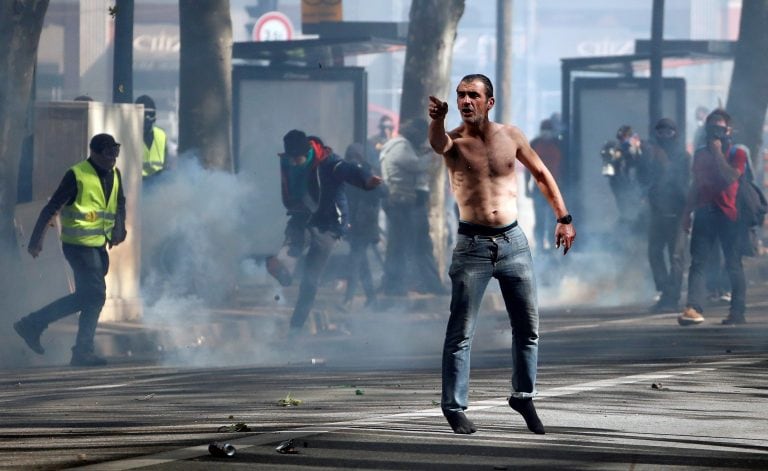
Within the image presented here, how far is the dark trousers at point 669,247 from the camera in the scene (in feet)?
60.8

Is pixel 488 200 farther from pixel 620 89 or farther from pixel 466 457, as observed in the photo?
pixel 620 89

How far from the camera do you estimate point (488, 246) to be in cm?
810

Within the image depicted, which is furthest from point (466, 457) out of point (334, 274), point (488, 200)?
point (334, 274)

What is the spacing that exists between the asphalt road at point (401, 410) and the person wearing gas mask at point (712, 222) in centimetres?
79

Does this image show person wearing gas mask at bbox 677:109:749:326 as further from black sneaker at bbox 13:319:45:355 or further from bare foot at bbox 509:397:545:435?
bare foot at bbox 509:397:545:435

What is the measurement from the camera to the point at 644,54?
85.2 ft

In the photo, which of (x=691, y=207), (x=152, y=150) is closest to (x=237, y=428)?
(x=691, y=207)

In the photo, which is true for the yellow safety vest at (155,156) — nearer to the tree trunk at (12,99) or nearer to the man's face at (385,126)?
the tree trunk at (12,99)

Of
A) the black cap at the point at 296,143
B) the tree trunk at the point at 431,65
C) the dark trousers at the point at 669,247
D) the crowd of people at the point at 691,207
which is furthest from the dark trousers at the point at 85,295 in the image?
the tree trunk at the point at 431,65

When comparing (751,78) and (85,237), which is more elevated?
(751,78)

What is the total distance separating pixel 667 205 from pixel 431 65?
3785 mm

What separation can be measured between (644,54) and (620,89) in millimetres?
1644

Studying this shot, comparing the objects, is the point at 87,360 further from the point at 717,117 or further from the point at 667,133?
the point at 667,133

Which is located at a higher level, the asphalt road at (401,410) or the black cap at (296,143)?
the black cap at (296,143)
